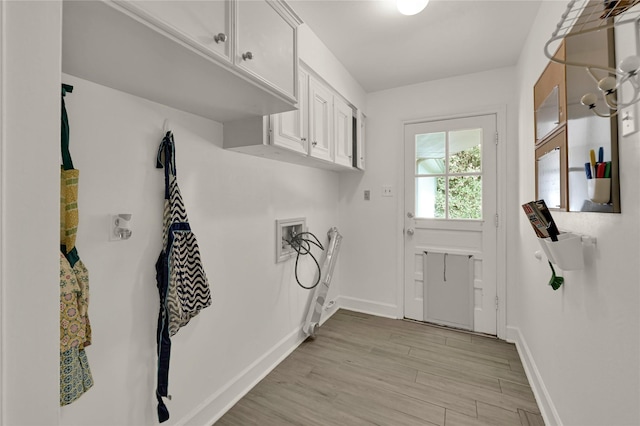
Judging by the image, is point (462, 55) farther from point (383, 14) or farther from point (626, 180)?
point (626, 180)

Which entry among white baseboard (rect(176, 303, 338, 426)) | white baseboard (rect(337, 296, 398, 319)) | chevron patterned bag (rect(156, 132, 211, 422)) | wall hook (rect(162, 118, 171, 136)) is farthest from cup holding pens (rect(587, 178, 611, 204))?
white baseboard (rect(337, 296, 398, 319))

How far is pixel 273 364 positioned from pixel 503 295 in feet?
6.76

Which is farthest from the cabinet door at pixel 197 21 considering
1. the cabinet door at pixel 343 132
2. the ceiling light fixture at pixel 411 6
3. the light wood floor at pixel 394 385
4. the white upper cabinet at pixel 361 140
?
the white upper cabinet at pixel 361 140

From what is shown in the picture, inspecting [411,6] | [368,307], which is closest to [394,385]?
[368,307]

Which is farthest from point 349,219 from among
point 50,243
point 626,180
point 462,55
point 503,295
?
point 50,243

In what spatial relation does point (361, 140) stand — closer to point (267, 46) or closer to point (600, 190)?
point (267, 46)

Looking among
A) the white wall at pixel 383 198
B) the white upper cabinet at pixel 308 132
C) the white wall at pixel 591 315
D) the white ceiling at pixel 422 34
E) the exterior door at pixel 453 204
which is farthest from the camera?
the white wall at pixel 383 198

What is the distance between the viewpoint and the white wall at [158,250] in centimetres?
113

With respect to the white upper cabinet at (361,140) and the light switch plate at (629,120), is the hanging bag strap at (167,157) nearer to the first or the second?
the light switch plate at (629,120)

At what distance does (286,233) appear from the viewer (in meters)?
2.33

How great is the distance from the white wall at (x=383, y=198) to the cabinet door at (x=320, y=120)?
0.88 m

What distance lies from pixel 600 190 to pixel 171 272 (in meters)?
1.66

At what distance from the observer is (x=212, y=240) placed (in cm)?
165

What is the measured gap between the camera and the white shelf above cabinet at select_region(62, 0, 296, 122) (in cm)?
78
